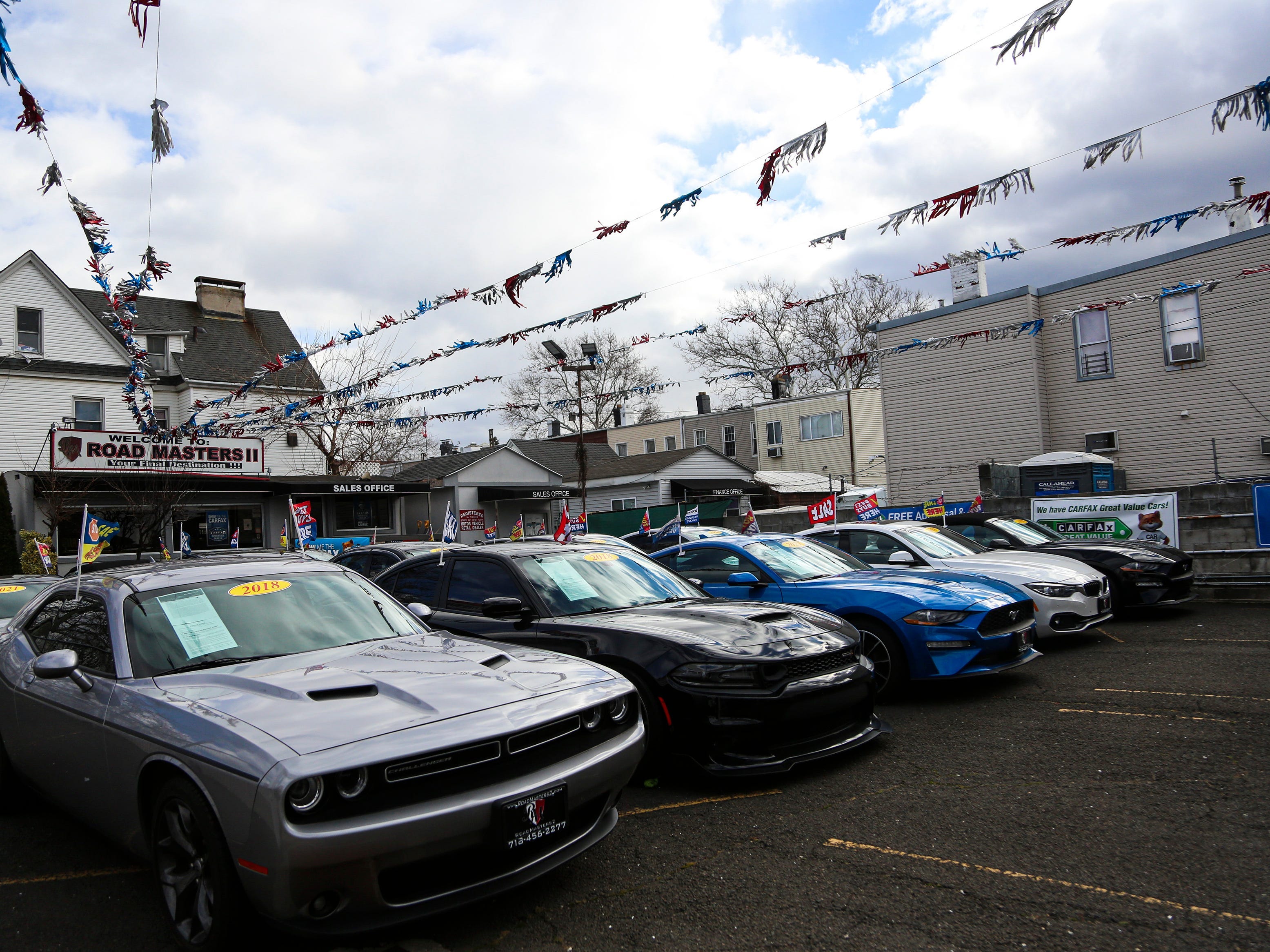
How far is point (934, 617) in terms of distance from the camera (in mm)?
6465

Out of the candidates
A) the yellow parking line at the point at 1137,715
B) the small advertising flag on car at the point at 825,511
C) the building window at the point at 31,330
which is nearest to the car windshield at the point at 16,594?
the yellow parking line at the point at 1137,715

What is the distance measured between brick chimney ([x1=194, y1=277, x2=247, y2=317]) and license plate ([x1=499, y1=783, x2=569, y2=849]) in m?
34.6

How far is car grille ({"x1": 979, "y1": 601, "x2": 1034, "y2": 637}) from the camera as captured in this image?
646 centimetres

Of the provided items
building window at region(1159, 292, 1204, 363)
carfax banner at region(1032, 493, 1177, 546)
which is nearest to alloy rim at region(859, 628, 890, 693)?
carfax banner at region(1032, 493, 1177, 546)

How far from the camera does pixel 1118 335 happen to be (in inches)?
828

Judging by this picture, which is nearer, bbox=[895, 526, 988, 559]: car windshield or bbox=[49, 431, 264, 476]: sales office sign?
bbox=[895, 526, 988, 559]: car windshield

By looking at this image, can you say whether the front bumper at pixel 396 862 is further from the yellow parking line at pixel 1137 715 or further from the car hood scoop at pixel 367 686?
the yellow parking line at pixel 1137 715

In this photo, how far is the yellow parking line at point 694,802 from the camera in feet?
14.5

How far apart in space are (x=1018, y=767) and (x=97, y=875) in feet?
15.9

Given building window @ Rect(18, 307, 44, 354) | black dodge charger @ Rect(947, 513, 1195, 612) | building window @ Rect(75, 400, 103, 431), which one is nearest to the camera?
black dodge charger @ Rect(947, 513, 1195, 612)

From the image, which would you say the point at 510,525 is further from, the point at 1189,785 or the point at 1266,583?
the point at 1189,785

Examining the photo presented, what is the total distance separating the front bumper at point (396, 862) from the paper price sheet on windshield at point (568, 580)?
8.05 ft

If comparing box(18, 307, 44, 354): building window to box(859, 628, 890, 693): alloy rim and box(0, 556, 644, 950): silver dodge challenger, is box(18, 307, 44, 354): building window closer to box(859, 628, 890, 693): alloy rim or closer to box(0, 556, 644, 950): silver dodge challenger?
box(0, 556, 644, 950): silver dodge challenger

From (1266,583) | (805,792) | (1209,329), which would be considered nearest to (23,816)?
(805,792)
